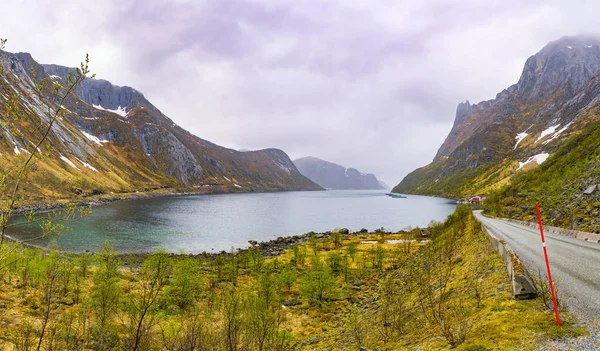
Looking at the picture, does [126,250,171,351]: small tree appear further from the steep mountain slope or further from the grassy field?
the steep mountain slope

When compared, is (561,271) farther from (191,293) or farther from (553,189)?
(553,189)

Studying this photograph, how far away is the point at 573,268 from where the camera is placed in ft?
54.7

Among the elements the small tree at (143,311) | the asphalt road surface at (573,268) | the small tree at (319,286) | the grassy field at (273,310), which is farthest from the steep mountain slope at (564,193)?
the small tree at (143,311)

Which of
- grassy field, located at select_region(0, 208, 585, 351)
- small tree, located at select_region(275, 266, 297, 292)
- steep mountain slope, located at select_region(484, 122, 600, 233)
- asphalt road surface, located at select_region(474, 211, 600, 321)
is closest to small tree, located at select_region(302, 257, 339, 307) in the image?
grassy field, located at select_region(0, 208, 585, 351)

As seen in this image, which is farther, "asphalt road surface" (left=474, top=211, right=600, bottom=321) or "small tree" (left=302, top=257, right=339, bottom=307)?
"small tree" (left=302, top=257, right=339, bottom=307)

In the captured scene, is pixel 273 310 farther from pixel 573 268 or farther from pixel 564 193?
pixel 564 193

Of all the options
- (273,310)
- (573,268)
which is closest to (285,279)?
(273,310)

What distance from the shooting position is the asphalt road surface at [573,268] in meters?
11.7

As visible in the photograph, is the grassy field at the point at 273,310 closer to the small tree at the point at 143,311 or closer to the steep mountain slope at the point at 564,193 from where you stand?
the small tree at the point at 143,311

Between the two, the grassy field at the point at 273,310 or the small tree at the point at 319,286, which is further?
the small tree at the point at 319,286

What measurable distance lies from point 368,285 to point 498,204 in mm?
42982

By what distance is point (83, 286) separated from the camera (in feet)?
107

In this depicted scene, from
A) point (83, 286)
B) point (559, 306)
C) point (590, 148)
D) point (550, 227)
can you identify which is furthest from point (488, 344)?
point (590, 148)

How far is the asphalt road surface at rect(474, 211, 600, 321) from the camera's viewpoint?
11.7 metres
